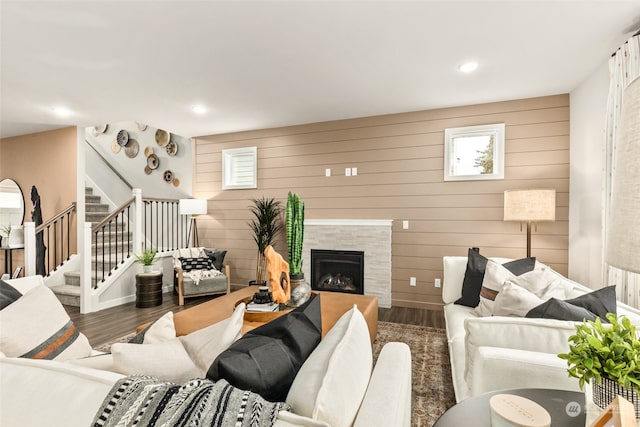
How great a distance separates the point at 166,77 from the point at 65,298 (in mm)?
3356

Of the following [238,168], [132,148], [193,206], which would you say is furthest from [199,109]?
[132,148]

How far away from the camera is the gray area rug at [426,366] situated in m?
1.94

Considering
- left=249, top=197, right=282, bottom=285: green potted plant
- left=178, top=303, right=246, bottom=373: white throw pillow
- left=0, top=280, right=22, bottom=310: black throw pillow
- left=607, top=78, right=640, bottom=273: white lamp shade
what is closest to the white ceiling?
left=249, top=197, right=282, bottom=285: green potted plant

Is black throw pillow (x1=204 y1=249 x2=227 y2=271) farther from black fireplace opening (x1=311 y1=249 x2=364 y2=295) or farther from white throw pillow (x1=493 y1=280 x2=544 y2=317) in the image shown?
white throw pillow (x1=493 y1=280 x2=544 y2=317)

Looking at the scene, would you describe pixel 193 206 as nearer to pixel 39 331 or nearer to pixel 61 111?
pixel 61 111

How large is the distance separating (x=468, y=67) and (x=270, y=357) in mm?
3100

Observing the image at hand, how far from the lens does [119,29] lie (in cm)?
230

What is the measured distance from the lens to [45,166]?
16.0ft

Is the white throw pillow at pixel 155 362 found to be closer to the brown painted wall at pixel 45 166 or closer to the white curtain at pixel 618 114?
the white curtain at pixel 618 114

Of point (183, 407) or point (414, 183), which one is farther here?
point (414, 183)

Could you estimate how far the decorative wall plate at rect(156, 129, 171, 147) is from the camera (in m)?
5.85

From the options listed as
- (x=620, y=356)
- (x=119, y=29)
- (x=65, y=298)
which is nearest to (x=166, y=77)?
(x=119, y=29)

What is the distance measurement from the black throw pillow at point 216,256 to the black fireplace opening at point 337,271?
1438 millimetres

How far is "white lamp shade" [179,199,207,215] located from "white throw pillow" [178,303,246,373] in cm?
440
